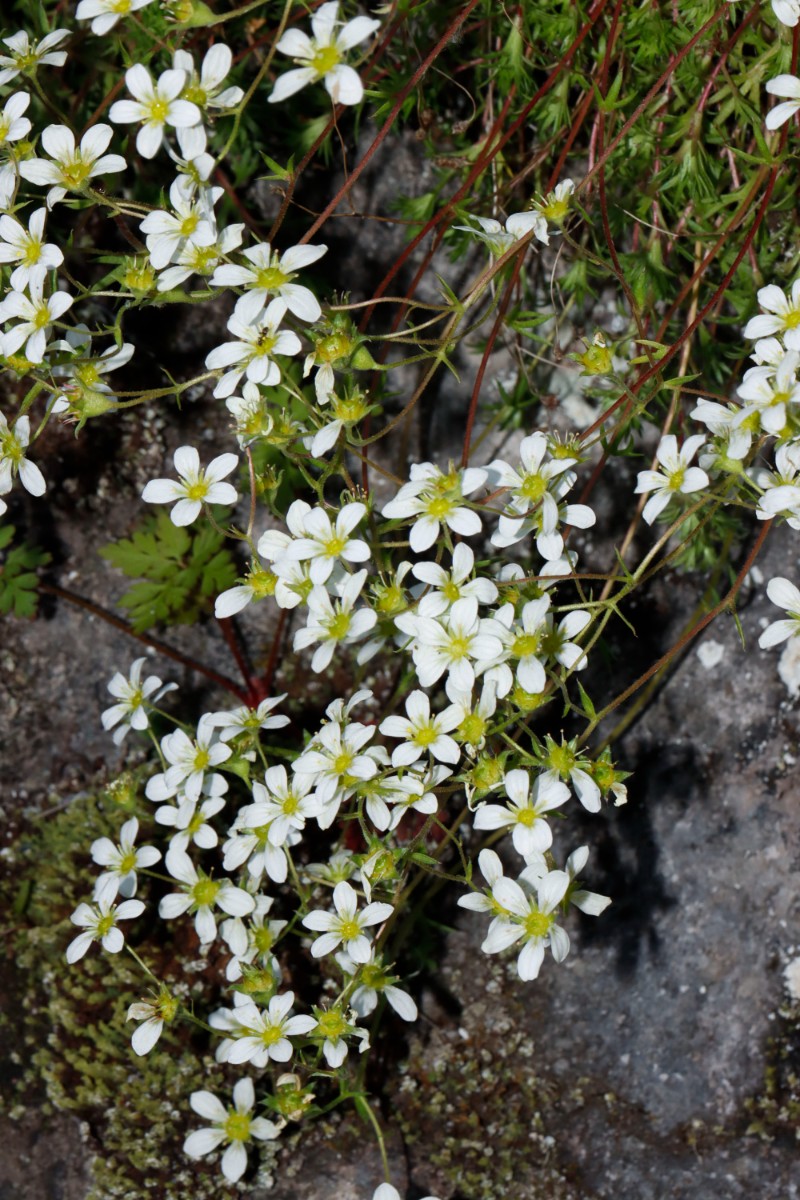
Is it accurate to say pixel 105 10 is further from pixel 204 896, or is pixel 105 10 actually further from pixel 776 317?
pixel 204 896

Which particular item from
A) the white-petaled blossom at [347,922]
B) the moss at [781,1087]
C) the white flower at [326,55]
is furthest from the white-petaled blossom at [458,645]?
the moss at [781,1087]

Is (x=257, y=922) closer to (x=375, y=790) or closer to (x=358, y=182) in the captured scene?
(x=375, y=790)

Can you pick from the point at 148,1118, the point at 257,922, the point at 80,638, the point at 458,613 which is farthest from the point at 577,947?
the point at 80,638

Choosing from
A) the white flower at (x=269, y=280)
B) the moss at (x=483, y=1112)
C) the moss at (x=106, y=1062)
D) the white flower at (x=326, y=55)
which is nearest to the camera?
the white flower at (x=326, y=55)

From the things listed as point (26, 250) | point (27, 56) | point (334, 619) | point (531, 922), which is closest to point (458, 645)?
point (334, 619)

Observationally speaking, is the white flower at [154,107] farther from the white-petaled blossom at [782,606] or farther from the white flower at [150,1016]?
the white flower at [150,1016]

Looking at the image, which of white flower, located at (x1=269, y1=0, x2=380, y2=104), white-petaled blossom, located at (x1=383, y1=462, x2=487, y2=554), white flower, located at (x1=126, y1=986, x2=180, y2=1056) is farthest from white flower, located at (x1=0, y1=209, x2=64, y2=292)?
white flower, located at (x1=126, y1=986, x2=180, y2=1056)
